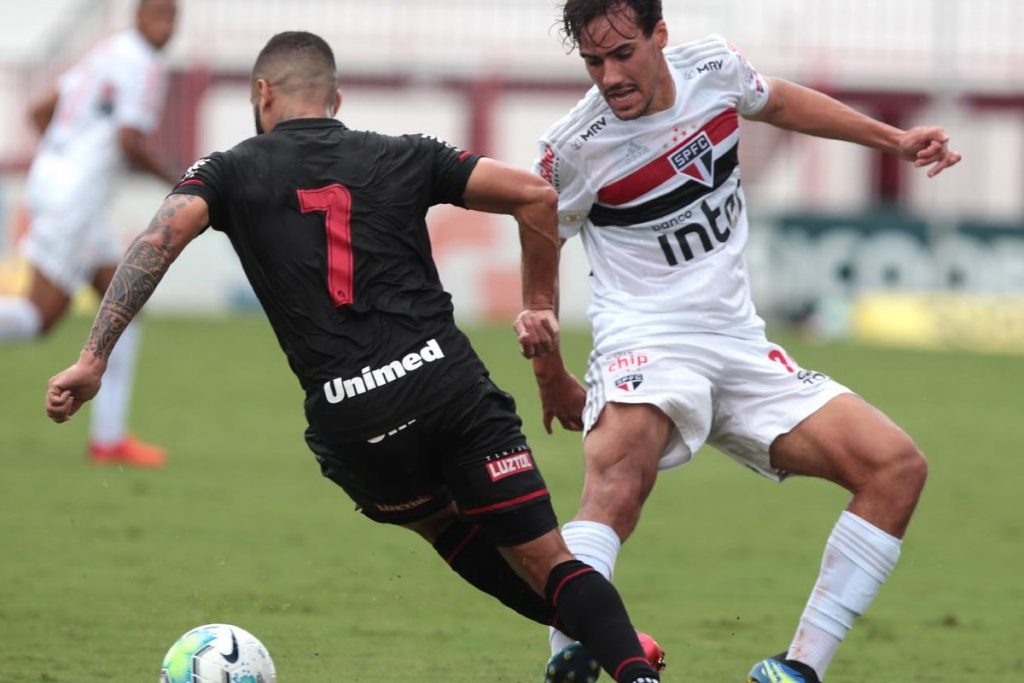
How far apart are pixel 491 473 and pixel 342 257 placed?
2.39ft

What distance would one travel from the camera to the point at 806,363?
60.0 feet

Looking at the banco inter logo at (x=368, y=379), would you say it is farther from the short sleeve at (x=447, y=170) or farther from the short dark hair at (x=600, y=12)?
the short dark hair at (x=600, y=12)

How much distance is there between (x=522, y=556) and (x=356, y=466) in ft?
1.75

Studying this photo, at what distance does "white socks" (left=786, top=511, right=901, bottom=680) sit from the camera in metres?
5.67

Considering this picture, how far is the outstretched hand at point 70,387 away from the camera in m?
4.84

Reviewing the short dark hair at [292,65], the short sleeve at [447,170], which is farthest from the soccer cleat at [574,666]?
the short dark hair at [292,65]

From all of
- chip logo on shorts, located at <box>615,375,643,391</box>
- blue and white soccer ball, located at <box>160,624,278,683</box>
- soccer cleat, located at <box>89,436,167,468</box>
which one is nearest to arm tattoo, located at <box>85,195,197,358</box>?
blue and white soccer ball, located at <box>160,624,278,683</box>

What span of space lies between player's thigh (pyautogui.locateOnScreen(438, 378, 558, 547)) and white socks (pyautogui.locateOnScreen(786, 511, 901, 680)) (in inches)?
39.3

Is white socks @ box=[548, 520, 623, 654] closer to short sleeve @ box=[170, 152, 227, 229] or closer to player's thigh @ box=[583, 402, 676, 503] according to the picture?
player's thigh @ box=[583, 402, 676, 503]

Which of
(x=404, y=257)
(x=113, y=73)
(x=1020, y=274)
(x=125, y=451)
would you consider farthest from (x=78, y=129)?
(x=1020, y=274)

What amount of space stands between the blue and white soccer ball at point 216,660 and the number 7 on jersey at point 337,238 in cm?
101

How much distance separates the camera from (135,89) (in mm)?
10945

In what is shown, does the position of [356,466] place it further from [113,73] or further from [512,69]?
[512,69]

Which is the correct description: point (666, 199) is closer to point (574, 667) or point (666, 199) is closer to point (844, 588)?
point (844, 588)
